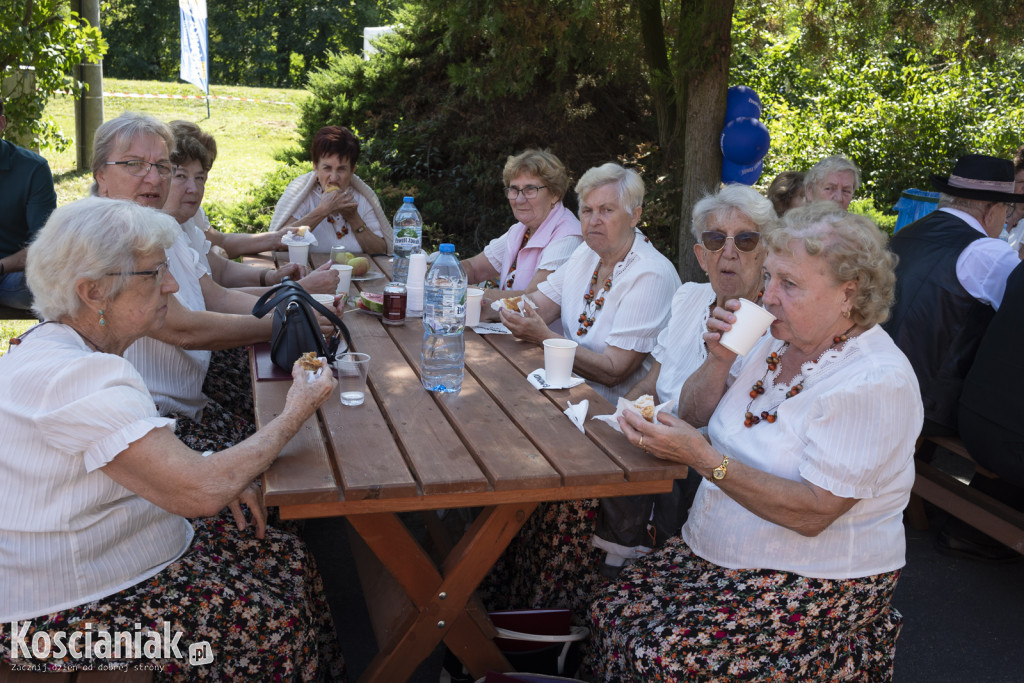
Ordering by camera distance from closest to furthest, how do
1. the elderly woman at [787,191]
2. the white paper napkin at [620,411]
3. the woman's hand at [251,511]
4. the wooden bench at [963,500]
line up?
the white paper napkin at [620,411]
the woman's hand at [251,511]
the wooden bench at [963,500]
the elderly woman at [787,191]

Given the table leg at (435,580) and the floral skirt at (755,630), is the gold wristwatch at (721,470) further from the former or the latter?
the table leg at (435,580)

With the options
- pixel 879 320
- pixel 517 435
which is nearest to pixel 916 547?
pixel 879 320

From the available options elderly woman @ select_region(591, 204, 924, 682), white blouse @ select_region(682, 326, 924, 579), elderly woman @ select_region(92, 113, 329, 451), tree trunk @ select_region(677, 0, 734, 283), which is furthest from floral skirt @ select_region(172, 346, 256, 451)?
tree trunk @ select_region(677, 0, 734, 283)

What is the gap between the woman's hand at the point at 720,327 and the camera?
238 cm

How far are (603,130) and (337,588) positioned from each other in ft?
22.6

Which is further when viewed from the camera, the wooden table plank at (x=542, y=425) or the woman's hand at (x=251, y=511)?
the woman's hand at (x=251, y=511)

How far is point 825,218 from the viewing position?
7.66 ft

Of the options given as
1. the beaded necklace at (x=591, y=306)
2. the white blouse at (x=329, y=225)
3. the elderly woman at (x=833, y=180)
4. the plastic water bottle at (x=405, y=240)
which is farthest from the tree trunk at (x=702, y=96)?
the beaded necklace at (x=591, y=306)

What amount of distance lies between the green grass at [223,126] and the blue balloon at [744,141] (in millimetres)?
6219

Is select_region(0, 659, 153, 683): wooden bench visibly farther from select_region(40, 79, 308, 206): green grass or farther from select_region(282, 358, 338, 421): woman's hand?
select_region(40, 79, 308, 206): green grass

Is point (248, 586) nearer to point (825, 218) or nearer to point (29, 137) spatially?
point (825, 218)

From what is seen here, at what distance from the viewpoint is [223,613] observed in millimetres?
2145

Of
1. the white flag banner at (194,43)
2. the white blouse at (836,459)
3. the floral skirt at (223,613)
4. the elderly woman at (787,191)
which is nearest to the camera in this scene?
the floral skirt at (223,613)

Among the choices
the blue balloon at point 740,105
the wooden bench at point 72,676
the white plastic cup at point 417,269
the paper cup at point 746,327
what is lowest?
the wooden bench at point 72,676
